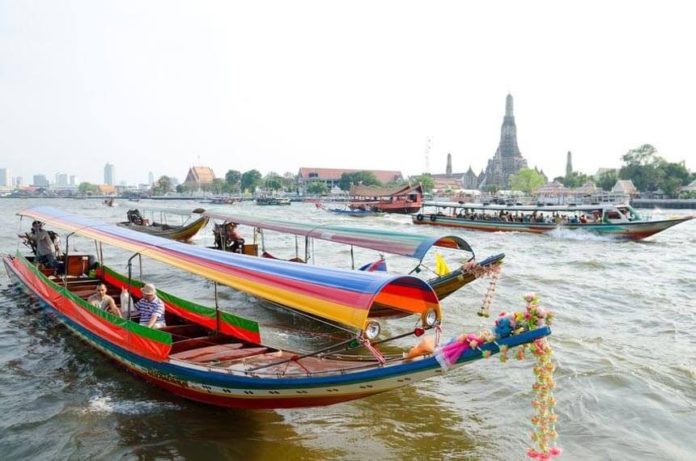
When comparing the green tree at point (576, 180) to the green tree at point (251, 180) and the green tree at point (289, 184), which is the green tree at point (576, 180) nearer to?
the green tree at point (289, 184)

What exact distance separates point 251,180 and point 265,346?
13918cm

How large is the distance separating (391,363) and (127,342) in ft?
14.9

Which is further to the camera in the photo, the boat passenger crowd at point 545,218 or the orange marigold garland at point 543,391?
the boat passenger crowd at point 545,218

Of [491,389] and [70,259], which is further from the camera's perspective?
[70,259]

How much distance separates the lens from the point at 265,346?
771cm

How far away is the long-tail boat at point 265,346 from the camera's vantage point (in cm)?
559

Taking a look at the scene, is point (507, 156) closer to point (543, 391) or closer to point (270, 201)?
point (270, 201)

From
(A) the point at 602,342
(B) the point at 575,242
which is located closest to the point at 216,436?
(A) the point at 602,342

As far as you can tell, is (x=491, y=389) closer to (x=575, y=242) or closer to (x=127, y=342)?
(x=127, y=342)

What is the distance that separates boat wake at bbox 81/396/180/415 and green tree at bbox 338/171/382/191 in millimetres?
113587

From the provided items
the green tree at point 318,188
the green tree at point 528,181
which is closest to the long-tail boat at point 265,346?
the green tree at point 528,181

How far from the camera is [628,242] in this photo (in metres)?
29.9

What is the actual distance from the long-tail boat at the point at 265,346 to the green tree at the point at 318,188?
11689 cm

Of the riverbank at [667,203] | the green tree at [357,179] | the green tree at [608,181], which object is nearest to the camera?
the riverbank at [667,203]
